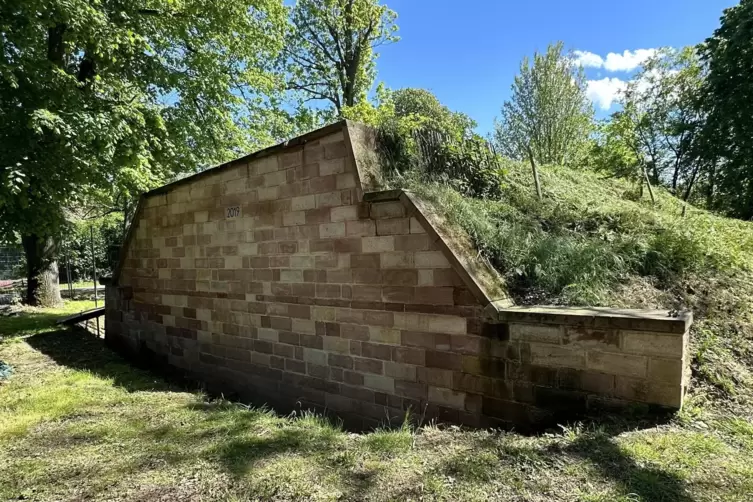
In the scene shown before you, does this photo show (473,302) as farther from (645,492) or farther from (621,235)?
(621,235)

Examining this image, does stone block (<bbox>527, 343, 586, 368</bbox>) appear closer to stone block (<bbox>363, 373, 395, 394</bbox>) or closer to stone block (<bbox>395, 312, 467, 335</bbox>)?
stone block (<bbox>395, 312, 467, 335</bbox>)

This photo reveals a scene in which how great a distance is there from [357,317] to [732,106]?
53.4 feet

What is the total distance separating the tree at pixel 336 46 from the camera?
63.6 ft

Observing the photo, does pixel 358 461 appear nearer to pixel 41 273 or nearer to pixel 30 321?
pixel 30 321

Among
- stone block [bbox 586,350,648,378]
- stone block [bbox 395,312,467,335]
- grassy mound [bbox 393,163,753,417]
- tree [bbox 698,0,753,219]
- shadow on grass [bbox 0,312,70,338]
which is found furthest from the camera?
tree [bbox 698,0,753,219]

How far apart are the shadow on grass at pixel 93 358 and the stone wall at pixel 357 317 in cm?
78

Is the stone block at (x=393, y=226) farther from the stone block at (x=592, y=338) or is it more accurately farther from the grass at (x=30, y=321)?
the grass at (x=30, y=321)

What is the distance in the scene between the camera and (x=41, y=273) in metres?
12.6

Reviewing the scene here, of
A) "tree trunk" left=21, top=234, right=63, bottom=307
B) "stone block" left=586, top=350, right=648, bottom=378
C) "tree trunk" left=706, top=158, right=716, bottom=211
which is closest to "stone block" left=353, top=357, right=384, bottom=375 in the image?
"stone block" left=586, top=350, right=648, bottom=378

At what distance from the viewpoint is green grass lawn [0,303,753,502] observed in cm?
225

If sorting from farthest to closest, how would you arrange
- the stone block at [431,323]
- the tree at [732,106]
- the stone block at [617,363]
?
the tree at [732,106] → the stone block at [431,323] → the stone block at [617,363]

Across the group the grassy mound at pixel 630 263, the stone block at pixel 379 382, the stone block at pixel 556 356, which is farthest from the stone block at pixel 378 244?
the stone block at pixel 556 356

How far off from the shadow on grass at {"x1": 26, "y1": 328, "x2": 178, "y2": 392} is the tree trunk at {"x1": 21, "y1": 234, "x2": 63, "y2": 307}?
161 inches

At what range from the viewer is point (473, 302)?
3.71 m
